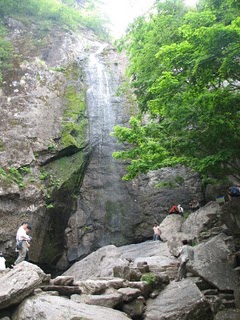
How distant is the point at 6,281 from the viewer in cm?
709

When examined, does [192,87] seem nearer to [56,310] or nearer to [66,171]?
[56,310]

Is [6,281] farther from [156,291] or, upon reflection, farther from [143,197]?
[143,197]

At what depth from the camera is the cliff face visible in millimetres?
15602

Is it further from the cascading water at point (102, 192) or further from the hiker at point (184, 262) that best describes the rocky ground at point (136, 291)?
the cascading water at point (102, 192)

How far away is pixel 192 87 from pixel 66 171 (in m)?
10.5

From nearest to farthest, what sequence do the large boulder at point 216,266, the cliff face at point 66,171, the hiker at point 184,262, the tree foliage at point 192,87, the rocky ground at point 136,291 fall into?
1. the rocky ground at point 136,291
2. the tree foliage at point 192,87
3. the large boulder at point 216,266
4. the hiker at point 184,262
5. the cliff face at point 66,171

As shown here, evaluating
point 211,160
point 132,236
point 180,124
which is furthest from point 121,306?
point 132,236

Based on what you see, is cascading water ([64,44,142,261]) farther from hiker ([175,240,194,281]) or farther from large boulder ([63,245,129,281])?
hiker ([175,240,194,281])

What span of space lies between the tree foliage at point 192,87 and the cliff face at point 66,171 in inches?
192

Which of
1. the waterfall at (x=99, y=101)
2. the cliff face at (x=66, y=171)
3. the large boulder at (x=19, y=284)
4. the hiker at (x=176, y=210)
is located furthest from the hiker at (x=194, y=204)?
the large boulder at (x=19, y=284)

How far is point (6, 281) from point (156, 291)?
4.44 m

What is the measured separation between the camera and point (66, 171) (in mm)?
17406

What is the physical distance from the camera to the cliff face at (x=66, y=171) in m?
15.6

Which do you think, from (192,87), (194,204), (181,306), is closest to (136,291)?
(181,306)
